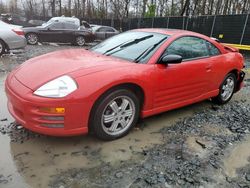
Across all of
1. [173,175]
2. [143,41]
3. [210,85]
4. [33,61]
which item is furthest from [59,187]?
[210,85]

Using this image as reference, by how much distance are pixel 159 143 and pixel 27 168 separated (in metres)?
1.65

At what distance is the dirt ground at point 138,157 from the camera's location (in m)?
2.75

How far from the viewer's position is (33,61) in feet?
12.7

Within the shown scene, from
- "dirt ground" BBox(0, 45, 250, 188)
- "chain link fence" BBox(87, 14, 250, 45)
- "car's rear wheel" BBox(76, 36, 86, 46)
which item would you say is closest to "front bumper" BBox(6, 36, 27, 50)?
"dirt ground" BBox(0, 45, 250, 188)

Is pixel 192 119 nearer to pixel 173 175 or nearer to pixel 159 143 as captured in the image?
pixel 159 143

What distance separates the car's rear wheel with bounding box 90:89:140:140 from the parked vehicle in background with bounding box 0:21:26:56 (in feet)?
23.8

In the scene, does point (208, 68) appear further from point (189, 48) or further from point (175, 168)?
point (175, 168)

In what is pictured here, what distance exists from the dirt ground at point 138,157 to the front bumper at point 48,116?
0.30 meters

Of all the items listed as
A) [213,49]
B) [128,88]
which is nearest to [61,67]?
[128,88]

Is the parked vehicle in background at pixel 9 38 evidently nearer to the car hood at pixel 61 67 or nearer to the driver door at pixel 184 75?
the car hood at pixel 61 67

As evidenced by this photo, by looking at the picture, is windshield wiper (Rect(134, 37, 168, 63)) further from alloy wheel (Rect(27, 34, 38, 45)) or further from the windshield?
alloy wheel (Rect(27, 34, 38, 45))

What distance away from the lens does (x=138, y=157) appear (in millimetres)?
3199

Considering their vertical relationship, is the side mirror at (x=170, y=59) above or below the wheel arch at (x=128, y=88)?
above

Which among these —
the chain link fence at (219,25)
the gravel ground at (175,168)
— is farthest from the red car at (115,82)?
Answer: the chain link fence at (219,25)
